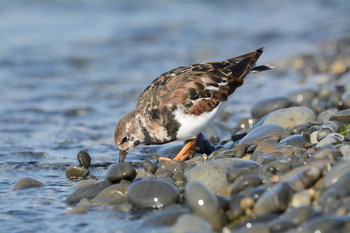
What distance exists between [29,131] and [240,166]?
3.94m

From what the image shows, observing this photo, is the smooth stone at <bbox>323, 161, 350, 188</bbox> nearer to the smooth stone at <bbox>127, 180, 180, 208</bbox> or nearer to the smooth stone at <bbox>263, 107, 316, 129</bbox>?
the smooth stone at <bbox>127, 180, 180, 208</bbox>

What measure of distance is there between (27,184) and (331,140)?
2.69 metres

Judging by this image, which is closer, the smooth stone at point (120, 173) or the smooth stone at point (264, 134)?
the smooth stone at point (120, 173)

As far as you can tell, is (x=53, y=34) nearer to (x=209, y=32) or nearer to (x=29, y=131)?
(x=209, y=32)

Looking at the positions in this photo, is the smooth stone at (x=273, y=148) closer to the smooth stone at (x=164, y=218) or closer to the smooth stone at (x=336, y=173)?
the smooth stone at (x=336, y=173)

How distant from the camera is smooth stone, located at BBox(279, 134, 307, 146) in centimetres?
506

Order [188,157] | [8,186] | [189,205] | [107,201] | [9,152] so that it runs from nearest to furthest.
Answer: [189,205] → [107,201] → [8,186] → [188,157] → [9,152]

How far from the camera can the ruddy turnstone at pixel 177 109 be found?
5254 mm

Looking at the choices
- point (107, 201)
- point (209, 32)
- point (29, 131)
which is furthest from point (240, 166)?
point (209, 32)

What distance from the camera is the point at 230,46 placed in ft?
41.9

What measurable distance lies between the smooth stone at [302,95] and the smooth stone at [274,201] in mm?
3978

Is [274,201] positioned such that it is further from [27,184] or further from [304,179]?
[27,184]

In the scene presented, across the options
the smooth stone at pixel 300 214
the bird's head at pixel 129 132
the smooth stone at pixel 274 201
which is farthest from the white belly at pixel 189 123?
the smooth stone at pixel 300 214

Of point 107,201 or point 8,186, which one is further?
point 8,186
